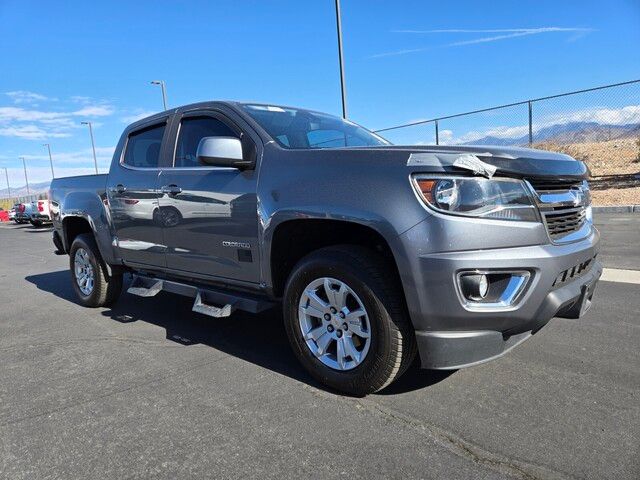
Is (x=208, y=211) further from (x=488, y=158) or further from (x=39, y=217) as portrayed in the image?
(x=39, y=217)

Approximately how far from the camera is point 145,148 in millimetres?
4941

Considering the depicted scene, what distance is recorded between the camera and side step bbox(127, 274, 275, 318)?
3.62 metres

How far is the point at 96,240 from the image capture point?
17.8 ft

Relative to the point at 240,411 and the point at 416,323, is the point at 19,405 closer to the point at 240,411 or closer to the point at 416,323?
the point at 240,411

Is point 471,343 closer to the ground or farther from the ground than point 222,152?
closer to the ground

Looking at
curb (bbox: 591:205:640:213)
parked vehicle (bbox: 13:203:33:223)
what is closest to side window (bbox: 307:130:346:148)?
curb (bbox: 591:205:640:213)

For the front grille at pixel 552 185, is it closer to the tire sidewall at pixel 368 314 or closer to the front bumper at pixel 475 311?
the front bumper at pixel 475 311

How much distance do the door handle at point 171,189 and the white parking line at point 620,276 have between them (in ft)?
14.8

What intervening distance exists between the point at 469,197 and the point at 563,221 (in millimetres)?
710

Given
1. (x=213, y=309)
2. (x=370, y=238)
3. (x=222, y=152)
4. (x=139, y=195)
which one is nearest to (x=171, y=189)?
(x=139, y=195)

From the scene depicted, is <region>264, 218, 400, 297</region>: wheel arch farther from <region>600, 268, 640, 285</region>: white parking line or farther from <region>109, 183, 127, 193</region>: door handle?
<region>600, 268, 640, 285</region>: white parking line

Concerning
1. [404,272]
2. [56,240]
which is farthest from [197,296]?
[56,240]

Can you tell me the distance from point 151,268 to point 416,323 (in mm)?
2914

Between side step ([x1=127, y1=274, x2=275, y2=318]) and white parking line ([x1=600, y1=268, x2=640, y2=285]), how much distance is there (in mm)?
3985
